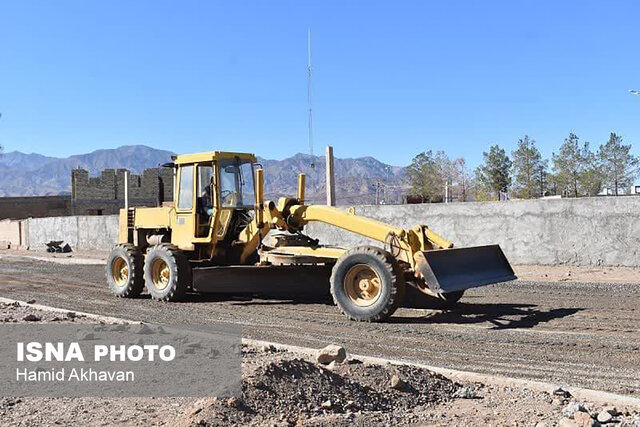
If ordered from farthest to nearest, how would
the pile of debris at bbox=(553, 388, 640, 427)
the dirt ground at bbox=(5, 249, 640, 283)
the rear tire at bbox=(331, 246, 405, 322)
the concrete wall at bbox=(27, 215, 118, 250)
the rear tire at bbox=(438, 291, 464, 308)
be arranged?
the concrete wall at bbox=(27, 215, 118, 250), the dirt ground at bbox=(5, 249, 640, 283), the rear tire at bbox=(438, 291, 464, 308), the rear tire at bbox=(331, 246, 405, 322), the pile of debris at bbox=(553, 388, 640, 427)

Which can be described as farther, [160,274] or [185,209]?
[160,274]

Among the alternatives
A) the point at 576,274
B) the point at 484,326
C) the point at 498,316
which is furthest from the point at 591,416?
the point at 576,274

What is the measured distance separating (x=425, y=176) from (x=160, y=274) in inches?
1841

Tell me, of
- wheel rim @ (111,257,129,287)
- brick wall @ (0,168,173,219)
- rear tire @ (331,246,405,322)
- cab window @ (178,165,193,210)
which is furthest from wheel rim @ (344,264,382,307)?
brick wall @ (0,168,173,219)

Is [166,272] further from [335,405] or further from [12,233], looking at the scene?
[12,233]

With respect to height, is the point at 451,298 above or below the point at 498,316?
above

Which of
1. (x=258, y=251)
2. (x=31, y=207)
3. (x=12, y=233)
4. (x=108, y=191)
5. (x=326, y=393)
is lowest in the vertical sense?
(x=326, y=393)

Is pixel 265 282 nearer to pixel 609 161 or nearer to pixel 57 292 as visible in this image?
pixel 57 292

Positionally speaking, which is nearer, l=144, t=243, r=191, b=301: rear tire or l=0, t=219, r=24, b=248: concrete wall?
l=144, t=243, r=191, b=301: rear tire

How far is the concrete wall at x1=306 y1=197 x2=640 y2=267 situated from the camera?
1684 centimetres

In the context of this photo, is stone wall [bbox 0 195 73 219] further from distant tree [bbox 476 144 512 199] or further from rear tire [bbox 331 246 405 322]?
rear tire [bbox 331 246 405 322]

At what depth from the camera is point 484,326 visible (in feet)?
33.4

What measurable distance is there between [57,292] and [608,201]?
13214 millimetres

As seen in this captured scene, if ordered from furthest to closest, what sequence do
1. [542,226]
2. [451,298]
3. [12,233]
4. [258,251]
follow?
1. [12,233]
2. [542,226]
3. [258,251]
4. [451,298]
